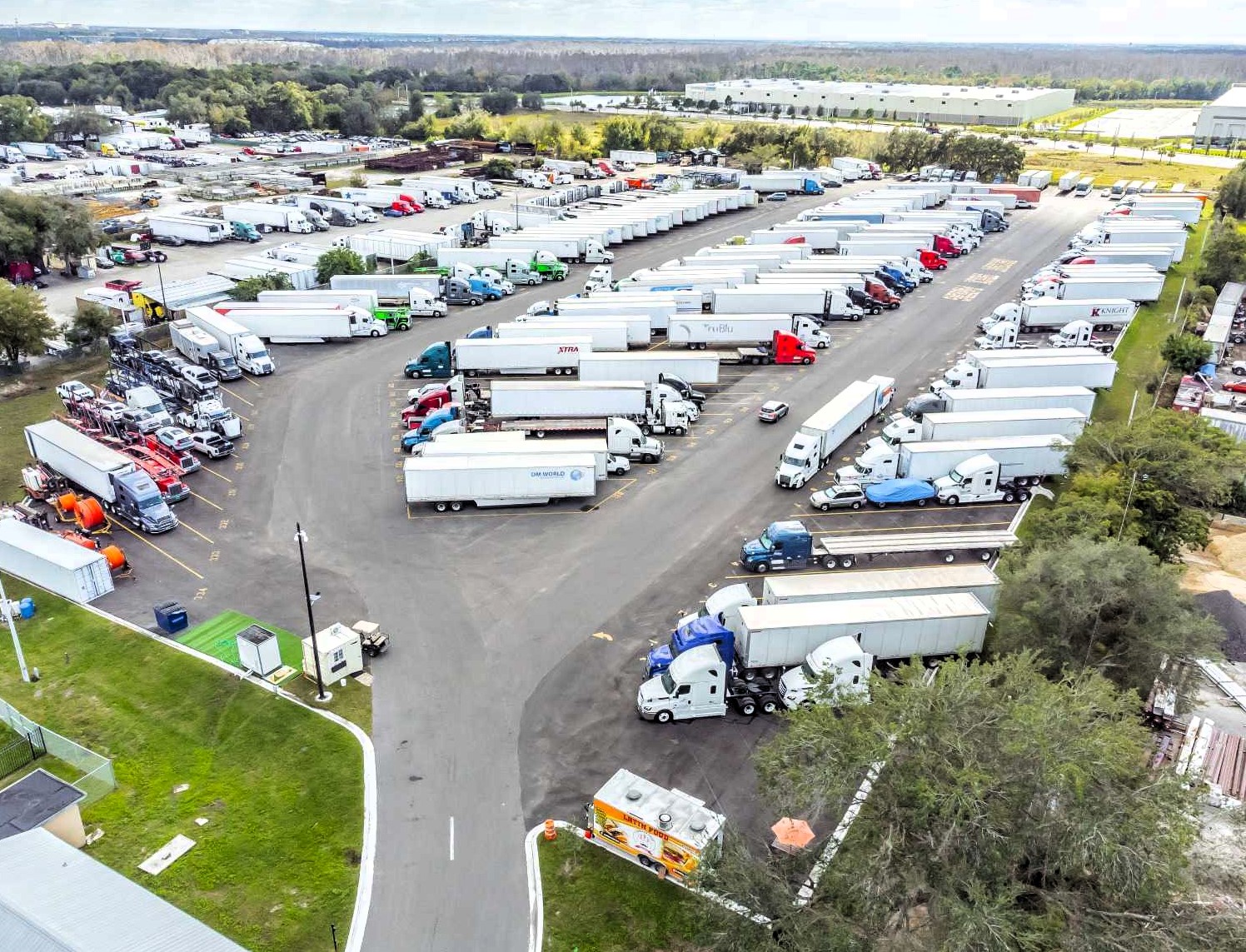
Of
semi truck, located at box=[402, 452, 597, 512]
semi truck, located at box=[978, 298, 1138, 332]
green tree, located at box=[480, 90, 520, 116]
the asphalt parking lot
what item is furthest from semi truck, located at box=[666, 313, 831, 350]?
green tree, located at box=[480, 90, 520, 116]

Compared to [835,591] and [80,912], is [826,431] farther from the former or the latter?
[80,912]

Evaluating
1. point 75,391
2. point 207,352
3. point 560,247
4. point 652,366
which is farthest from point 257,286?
point 652,366

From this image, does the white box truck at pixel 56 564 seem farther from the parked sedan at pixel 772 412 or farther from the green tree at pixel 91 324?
the parked sedan at pixel 772 412

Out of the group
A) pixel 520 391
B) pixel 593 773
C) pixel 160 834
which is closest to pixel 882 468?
pixel 520 391

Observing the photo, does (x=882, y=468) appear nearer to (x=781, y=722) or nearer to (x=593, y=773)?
(x=781, y=722)

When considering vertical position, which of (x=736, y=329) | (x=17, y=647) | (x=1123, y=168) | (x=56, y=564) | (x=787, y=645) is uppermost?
(x=1123, y=168)
